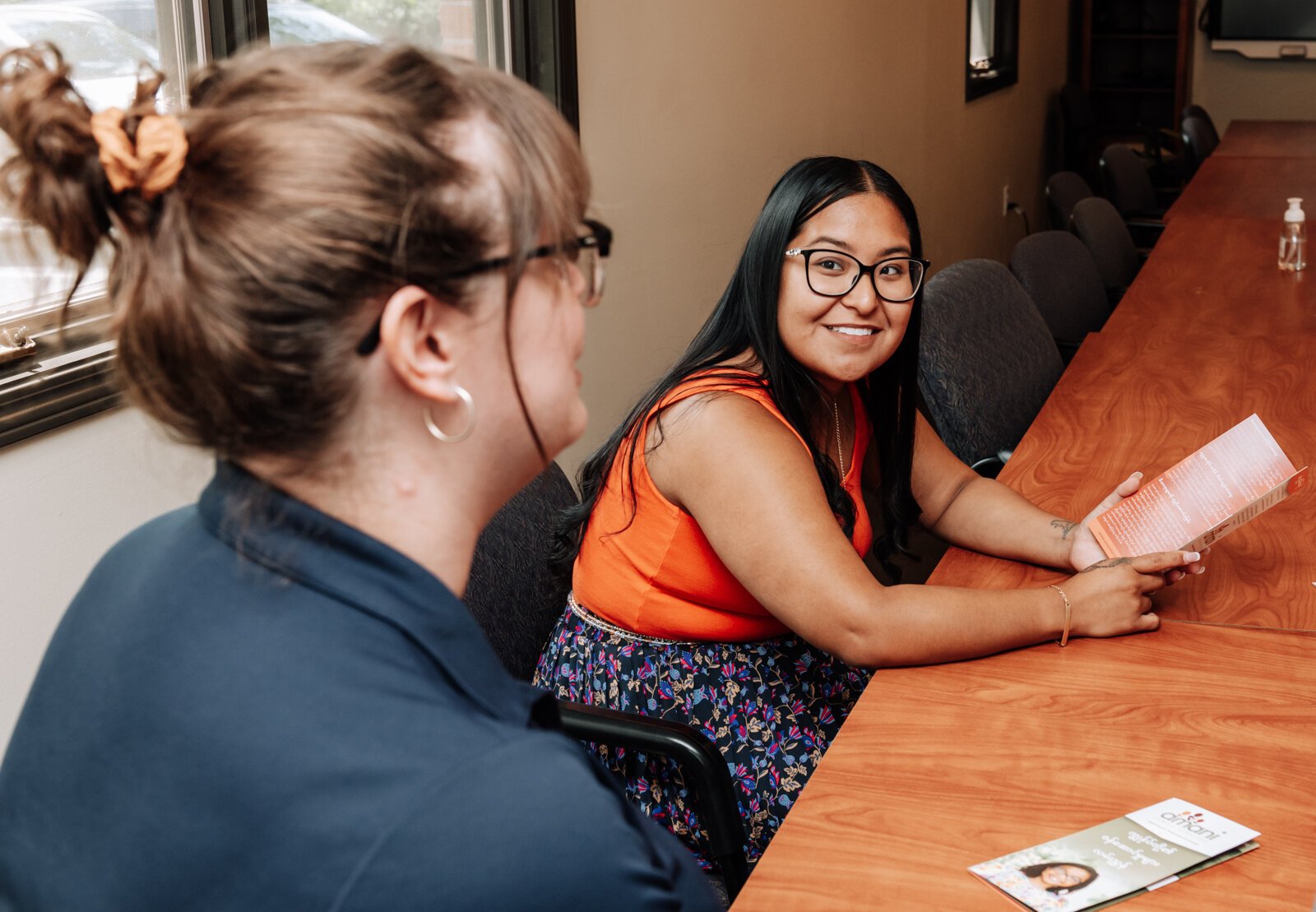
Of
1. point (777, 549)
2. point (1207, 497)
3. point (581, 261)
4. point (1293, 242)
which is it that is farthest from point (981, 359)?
point (581, 261)

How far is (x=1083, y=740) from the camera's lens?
1224 millimetres

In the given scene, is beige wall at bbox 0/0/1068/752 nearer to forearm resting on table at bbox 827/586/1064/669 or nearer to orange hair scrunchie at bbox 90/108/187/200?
orange hair scrunchie at bbox 90/108/187/200

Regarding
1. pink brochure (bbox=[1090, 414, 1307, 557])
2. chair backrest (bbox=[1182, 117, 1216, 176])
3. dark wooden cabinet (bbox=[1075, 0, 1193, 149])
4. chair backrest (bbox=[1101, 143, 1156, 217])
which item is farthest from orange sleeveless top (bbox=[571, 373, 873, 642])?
dark wooden cabinet (bbox=[1075, 0, 1193, 149])

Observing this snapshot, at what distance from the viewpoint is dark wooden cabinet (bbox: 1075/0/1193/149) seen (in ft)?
25.7

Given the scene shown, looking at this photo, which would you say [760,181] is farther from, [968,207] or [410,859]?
[410,859]

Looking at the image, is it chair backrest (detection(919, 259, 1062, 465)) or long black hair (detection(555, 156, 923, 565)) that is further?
chair backrest (detection(919, 259, 1062, 465))

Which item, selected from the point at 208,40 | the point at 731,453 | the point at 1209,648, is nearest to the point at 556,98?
the point at 208,40

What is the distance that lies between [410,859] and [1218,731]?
0.91 m

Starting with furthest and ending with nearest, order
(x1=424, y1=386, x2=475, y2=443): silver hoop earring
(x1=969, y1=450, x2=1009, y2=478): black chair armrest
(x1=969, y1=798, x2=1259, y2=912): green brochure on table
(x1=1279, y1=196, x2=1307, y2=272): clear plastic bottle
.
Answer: (x1=1279, y1=196, x2=1307, y2=272): clear plastic bottle < (x1=969, y1=450, x2=1009, y2=478): black chair armrest < (x1=969, y1=798, x2=1259, y2=912): green brochure on table < (x1=424, y1=386, x2=475, y2=443): silver hoop earring

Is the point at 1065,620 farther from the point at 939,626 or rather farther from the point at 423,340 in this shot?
the point at 423,340

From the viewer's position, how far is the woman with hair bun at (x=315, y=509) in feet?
2.06

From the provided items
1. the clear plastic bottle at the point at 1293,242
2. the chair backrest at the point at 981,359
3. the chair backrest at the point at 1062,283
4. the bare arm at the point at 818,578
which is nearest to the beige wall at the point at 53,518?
the bare arm at the point at 818,578

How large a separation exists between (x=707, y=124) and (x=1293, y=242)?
168cm

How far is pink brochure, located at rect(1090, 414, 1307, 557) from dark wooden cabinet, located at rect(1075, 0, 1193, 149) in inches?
270
